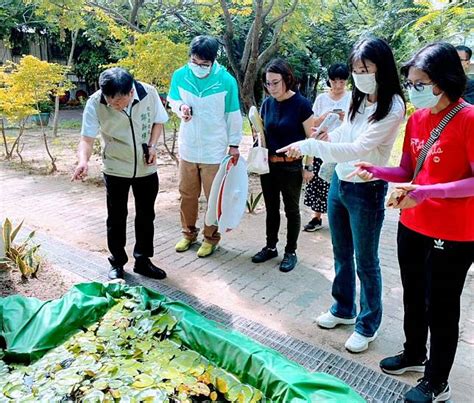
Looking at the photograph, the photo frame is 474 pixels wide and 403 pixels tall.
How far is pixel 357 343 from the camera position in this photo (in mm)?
2271

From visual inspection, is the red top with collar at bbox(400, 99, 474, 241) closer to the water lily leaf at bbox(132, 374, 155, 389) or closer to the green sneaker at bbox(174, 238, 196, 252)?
the water lily leaf at bbox(132, 374, 155, 389)

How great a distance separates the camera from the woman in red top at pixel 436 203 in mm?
1580

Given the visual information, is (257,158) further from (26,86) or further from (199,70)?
(26,86)

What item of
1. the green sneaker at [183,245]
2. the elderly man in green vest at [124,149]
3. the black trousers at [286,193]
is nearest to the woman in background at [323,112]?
the black trousers at [286,193]

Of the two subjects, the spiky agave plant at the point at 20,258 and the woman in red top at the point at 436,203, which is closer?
the woman in red top at the point at 436,203

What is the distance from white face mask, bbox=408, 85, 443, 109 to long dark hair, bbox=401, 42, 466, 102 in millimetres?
36

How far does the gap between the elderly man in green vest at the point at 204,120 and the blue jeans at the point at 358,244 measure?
128 centimetres

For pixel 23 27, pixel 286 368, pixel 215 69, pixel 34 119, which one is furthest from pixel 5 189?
pixel 23 27

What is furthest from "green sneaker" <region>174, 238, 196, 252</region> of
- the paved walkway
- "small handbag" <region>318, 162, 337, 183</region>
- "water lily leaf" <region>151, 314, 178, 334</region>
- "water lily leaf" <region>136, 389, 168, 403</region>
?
"water lily leaf" <region>136, 389, 168, 403</region>

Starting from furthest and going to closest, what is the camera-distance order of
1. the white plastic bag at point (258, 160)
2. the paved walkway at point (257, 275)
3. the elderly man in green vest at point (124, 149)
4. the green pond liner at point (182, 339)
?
1. the white plastic bag at point (258, 160)
2. the elderly man in green vest at point (124, 149)
3. the paved walkway at point (257, 275)
4. the green pond liner at point (182, 339)

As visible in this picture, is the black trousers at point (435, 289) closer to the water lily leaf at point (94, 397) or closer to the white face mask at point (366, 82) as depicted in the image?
the white face mask at point (366, 82)

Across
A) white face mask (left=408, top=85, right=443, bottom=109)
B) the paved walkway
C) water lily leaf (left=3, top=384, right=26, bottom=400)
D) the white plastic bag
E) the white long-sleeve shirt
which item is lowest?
the paved walkway

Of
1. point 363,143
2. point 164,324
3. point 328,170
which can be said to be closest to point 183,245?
point 164,324

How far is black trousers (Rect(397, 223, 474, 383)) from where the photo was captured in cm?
167
